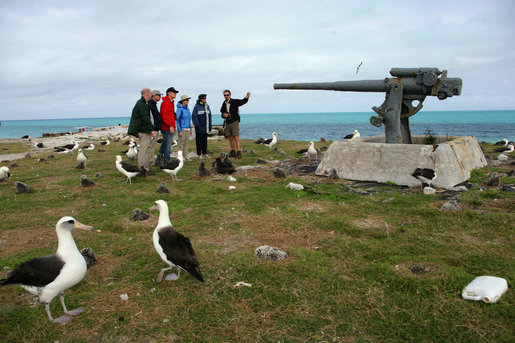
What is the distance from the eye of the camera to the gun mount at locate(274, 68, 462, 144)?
10789mm

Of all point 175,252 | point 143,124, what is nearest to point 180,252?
point 175,252

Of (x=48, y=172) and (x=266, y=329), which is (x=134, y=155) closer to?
(x=48, y=172)

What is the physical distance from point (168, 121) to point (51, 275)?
10.1 metres

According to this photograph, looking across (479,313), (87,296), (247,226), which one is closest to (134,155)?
(247,226)

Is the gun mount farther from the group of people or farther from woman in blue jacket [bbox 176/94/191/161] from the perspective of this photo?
woman in blue jacket [bbox 176/94/191/161]

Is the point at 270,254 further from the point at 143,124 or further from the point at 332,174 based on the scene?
the point at 143,124

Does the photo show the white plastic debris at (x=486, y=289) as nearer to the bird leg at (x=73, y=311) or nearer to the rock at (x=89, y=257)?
the bird leg at (x=73, y=311)

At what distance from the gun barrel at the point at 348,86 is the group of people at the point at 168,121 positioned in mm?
3387

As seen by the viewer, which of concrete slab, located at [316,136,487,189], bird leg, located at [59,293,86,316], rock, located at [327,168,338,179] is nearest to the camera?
bird leg, located at [59,293,86,316]

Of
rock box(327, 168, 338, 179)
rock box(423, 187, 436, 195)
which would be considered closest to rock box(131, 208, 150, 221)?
rock box(327, 168, 338, 179)

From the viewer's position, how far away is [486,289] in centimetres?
427

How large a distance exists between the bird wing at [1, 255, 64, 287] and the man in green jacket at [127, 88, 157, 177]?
8.18 m

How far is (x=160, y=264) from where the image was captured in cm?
571

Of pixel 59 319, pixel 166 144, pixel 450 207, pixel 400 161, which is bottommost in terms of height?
pixel 59 319
